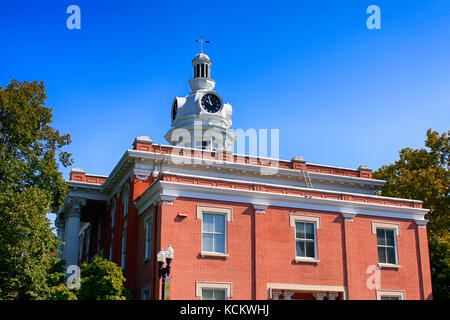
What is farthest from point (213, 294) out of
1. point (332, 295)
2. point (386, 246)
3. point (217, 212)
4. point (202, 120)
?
point (202, 120)

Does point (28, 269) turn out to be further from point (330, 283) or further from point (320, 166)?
point (320, 166)

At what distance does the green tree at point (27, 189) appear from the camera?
28.6m

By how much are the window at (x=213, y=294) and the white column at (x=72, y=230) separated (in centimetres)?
1625

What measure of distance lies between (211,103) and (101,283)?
93.0 ft

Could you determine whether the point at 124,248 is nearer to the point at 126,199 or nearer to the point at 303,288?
the point at 126,199

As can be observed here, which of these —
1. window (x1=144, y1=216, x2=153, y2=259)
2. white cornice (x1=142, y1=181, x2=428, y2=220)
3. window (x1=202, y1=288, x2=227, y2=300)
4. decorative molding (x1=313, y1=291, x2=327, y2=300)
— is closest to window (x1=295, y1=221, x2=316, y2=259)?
white cornice (x1=142, y1=181, x2=428, y2=220)

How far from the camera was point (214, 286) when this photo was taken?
1047 inches

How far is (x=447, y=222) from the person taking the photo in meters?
41.8

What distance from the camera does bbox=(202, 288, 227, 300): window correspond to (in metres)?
26.5

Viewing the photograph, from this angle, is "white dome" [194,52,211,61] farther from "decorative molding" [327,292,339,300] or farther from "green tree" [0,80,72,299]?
"decorative molding" [327,292,339,300]

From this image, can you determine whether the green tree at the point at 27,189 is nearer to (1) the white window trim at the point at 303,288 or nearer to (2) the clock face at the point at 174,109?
(1) the white window trim at the point at 303,288

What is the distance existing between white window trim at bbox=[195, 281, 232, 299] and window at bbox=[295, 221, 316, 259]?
4.30m

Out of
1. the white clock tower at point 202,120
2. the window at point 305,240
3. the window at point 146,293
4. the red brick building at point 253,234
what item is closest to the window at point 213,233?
the red brick building at point 253,234

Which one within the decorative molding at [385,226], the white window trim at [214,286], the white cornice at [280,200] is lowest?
the white window trim at [214,286]
